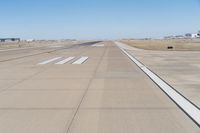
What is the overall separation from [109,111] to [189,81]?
6.17 meters

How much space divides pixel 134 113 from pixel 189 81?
239 inches

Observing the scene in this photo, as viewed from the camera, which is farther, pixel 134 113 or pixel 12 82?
pixel 12 82

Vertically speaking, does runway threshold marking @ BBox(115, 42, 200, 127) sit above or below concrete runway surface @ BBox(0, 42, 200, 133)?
below

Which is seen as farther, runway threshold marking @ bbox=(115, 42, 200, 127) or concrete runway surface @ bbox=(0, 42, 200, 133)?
runway threshold marking @ bbox=(115, 42, 200, 127)

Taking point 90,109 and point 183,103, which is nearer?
point 90,109

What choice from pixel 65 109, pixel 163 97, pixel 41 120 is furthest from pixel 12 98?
pixel 163 97

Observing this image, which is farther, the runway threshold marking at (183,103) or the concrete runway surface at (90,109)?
the runway threshold marking at (183,103)

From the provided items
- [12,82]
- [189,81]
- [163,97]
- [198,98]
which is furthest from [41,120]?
[189,81]

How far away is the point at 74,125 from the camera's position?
6.32 m

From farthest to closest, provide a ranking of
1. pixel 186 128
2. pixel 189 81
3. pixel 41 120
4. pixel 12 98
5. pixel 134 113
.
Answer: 1. pixel 189 81
2. pixel 12 98
3. pixel 134 113
4. pixel 41 120
5. pixel 186 128

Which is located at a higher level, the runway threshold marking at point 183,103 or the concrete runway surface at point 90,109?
the concrete runway surface at point 90,109

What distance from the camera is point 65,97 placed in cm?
941

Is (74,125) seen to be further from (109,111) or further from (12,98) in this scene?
(12,98)

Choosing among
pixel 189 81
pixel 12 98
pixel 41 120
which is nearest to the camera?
pixel 41 120
